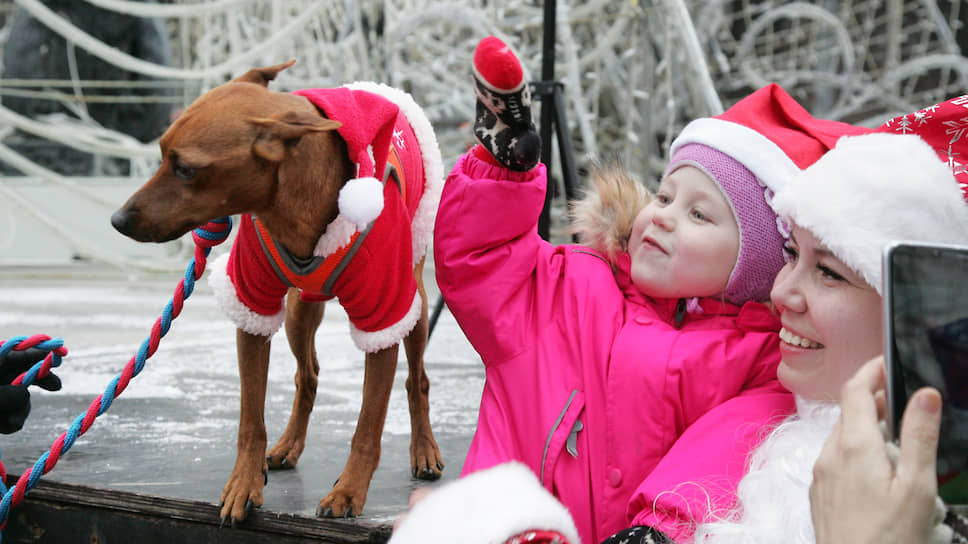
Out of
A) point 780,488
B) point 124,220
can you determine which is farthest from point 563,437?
point 124,220

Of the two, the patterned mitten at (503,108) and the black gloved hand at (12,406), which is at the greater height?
the patterned mitten at (503,108)

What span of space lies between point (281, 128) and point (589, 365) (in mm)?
541

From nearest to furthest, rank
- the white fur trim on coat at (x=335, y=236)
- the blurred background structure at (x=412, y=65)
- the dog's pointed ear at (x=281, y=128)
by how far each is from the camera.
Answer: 1. the dog's pointed ear at (x=281, y=128)
2. the white fur trim on coat at (x=335, y=236)
3. the blurred background structure at (x=412, y=65)

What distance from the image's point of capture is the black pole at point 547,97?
2.27 meters

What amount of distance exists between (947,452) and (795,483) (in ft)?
1.10

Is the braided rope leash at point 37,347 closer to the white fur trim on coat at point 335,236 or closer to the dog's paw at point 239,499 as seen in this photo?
the dog's paw at point 239,499

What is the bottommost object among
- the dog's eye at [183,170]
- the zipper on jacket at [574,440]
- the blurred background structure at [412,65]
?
the blurred background structure at [412,65]

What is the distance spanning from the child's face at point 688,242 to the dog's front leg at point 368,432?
1.48 feet

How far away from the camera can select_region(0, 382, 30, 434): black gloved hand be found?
1545 mm

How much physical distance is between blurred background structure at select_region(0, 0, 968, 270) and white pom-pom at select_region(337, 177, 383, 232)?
5.93ft

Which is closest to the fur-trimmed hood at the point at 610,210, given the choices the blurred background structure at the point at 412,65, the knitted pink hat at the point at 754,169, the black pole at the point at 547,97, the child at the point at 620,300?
the child at the point at 620,300

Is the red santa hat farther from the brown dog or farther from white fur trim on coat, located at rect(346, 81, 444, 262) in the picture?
white fur trim on coat, located at rect(346, 81, 444, 262)

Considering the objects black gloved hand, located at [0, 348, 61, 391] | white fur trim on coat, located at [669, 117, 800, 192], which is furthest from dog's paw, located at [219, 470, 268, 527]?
white fur trim on coat, located at [669, 117, 800, 192]

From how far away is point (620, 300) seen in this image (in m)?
1.34
